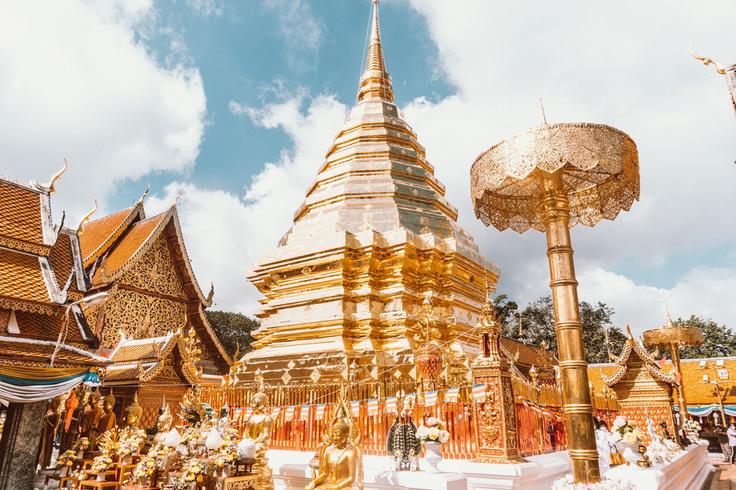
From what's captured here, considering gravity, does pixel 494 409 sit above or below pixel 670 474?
above

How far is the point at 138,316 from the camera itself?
51.2 ft

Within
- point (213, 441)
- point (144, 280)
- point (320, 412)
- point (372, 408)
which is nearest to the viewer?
point (213, 441)

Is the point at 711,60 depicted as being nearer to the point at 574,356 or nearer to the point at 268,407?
the point at 574,356

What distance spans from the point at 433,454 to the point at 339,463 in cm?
124

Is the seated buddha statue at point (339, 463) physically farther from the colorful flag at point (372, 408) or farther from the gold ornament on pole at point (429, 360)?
the gold ornament on pole at point (429, 360)

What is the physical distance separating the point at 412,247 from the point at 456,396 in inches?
193

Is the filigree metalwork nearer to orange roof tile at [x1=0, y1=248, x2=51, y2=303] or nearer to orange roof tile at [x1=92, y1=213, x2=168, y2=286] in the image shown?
orange roof tile at [x1=0, y1=248, x2=51, y2=303]

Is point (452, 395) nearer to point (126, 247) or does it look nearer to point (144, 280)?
point (144, 280)

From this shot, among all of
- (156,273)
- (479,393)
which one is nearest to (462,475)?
(479,393)

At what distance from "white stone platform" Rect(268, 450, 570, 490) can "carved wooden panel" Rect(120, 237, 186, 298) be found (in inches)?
456

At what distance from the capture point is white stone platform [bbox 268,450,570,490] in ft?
15.9

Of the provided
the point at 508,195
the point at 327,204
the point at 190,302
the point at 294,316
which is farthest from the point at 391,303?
the point at 190,302

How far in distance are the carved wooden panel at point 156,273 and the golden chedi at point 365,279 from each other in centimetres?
552

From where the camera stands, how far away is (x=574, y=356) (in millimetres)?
4109
